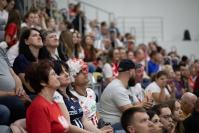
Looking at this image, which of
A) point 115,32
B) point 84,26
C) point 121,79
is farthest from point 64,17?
point 121,79

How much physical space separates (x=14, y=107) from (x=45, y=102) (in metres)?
0.64

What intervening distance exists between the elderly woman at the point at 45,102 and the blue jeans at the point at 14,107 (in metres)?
0.47

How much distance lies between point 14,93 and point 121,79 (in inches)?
68.2

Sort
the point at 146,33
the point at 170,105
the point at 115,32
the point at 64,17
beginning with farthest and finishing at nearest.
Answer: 1. the point at 146,33
2. the point at 115,32
3. the point at 64,17
4. the point at 170,105

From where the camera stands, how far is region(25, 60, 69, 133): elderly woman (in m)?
4.20

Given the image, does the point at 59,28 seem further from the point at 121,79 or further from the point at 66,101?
the point at 66,101

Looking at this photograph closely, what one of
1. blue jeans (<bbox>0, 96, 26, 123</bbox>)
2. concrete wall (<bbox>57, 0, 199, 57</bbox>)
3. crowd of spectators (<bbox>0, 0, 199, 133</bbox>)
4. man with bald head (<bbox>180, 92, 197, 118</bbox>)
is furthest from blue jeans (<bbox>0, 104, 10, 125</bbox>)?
concrete wall (<bbox>57, 0, 199, 57</bbox>)

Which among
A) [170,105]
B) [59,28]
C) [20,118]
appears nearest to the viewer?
[20,118]

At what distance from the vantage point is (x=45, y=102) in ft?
14.1

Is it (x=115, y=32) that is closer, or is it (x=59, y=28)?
(x=59, y=28)

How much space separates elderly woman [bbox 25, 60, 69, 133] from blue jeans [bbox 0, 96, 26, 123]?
47 cm

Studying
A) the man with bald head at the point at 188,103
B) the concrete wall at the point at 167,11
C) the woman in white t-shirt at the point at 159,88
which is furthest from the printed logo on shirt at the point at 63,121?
A: the concrete wall at the point at 167,11

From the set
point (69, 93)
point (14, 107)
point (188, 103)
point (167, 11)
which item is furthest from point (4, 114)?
point (167, 11)

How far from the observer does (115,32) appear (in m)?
15.1
